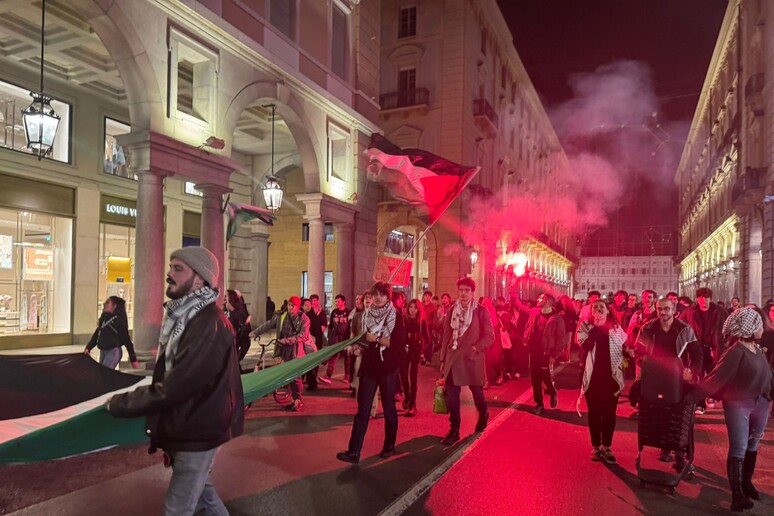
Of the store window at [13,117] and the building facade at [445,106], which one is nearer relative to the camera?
the store window at [13,117]

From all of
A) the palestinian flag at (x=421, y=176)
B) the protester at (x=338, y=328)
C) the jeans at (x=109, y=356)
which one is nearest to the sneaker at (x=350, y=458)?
the jeans at (x=109, y=356)

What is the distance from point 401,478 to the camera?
5469 mm

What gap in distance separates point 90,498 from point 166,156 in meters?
7.59

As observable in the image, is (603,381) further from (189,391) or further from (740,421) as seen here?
(189,391)

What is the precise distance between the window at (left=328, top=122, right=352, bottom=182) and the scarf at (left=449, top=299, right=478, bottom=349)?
1078cm

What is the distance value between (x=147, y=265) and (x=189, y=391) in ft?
28.8

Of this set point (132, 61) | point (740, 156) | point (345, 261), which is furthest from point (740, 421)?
point (740, 156)

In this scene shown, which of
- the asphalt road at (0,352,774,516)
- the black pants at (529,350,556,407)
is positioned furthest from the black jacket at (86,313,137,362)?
the black pants at (529,350,556,407)

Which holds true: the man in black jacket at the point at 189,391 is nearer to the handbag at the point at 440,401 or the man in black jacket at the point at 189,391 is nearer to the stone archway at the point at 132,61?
the handbag at the point at 440,401

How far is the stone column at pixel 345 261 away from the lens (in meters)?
17.5

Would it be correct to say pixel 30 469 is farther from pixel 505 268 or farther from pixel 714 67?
pixel 714 67

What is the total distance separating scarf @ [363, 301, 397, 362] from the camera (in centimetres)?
626

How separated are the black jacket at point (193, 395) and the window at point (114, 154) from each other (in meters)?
14.6

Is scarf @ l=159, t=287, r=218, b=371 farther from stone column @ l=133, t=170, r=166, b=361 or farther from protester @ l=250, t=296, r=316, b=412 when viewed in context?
stone column @ l=133, t=170, r=166, b=361
